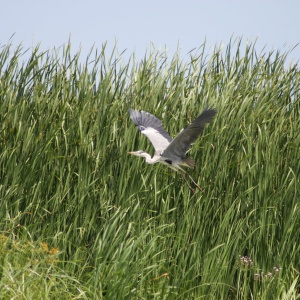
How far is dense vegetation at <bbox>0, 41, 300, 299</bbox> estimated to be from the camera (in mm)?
5172

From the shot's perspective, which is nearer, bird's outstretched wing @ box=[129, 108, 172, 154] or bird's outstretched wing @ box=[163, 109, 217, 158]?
bird's outstretched wing @ box=[163, 109, 217, 158]

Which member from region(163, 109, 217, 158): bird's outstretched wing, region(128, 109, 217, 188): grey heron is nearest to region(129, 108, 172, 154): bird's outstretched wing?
region(128, 109, 217, 188): grey heron

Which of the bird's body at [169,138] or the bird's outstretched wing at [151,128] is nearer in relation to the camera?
the bird's body at [169,138]

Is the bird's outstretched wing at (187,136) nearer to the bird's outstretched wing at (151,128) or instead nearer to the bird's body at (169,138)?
the bird's body at (169,138)

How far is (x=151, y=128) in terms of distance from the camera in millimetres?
5402

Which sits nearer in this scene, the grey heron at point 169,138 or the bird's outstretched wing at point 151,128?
the grey heron at point 169,138

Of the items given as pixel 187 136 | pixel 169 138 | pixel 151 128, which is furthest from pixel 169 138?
pixel 187 136

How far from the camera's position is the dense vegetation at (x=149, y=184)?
5172mm

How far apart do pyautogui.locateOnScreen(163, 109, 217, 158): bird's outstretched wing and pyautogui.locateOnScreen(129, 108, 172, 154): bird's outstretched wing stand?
0.13m

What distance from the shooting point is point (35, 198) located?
219 inches

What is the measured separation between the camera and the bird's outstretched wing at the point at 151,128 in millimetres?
5289

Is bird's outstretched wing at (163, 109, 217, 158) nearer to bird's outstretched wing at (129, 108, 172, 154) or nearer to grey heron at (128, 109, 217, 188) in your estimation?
grey heron at (128, 109, 217, 188)

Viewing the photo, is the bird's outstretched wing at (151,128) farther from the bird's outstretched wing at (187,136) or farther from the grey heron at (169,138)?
the bird's outstretched wing at (187,136)

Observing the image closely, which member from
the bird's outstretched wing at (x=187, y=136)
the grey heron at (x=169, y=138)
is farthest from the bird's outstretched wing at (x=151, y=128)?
the bird's outstretched wing at (x=187, y=136)
